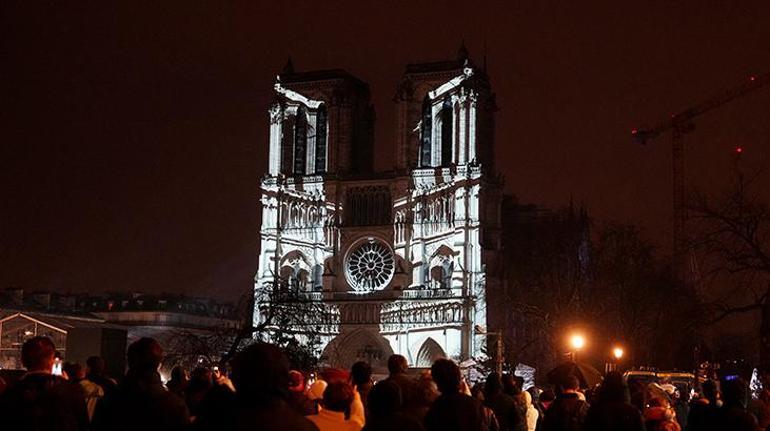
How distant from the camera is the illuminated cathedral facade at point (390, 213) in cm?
7112

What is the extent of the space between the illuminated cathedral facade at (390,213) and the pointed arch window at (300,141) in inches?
2.5

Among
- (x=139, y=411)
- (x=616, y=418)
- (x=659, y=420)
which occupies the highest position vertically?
(x=139, y=411)

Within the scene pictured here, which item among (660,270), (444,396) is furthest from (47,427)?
(660,270)

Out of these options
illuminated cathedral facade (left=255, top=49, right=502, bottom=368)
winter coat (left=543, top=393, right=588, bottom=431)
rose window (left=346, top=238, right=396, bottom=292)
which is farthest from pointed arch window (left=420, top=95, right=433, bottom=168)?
winter coat (left=543, top=393, right=588, bottom=431)

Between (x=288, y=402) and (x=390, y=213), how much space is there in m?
70.8

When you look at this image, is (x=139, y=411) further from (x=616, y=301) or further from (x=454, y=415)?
(x=616, y=301)

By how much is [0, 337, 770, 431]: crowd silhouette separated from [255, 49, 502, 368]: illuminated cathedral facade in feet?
190

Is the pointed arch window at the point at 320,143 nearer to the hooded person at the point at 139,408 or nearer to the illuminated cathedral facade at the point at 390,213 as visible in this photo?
the illuminated cathedral facade at the point at 390,213

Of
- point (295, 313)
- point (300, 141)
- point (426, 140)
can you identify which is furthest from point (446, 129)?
point (295, 313)

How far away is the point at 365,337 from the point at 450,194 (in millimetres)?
10000

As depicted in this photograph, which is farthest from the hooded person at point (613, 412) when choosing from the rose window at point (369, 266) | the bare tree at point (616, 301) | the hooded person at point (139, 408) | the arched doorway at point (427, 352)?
the rose window at point (369, 266)

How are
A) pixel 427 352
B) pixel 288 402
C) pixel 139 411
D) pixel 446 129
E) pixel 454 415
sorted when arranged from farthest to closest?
1. pixel 446 129
2. pixel 427 352
3. pixel 454 415
4. pixel 139 411
5. pixel 288 402

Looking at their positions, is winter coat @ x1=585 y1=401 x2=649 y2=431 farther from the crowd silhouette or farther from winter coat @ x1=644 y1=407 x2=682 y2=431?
winter coat @ x1=644 y1=407 x2=682 y2=431

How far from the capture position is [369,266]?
7650cm
